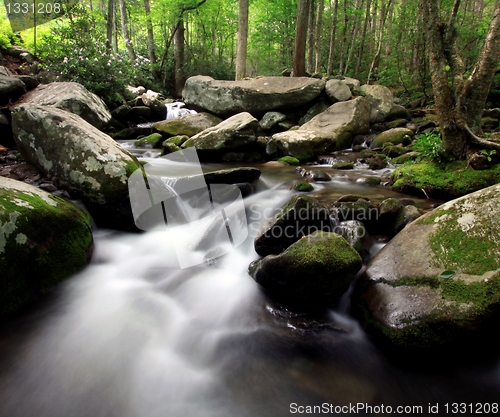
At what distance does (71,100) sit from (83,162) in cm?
500

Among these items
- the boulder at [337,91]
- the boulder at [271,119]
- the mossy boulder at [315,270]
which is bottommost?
the mossy boulder at [315,270]

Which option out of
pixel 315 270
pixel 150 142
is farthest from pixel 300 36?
pixel 315 270

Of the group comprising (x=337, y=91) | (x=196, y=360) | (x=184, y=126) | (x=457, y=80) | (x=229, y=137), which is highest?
Answer: (x=337, y=91)

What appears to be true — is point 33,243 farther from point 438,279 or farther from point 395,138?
point 395,138

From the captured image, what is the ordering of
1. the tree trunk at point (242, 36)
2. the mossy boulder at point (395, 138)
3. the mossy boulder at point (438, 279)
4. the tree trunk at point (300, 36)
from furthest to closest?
the tree trunk at point (242, 36), the tree trunk at point (300, 36), the mossy boulder at point (395, 138), the mossy boulder at point (438, 279)

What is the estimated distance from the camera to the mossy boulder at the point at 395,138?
30.6ft

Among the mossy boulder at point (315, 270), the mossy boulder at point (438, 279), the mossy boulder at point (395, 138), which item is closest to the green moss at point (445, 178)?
the mossy boulder at point (438, 279)

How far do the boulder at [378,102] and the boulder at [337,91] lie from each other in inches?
50.6

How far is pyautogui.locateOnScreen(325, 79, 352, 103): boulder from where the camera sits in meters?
12.1

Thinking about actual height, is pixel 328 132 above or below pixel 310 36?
below

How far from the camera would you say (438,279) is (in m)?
2.56

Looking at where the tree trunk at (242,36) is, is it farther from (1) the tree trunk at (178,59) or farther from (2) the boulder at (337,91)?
(1) the tree trunk at (178,59)

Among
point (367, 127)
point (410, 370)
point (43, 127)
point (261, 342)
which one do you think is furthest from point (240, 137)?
point (410, 370)

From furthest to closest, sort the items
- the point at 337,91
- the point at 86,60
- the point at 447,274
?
the point at 337,91
the point at 86,60
the point at 447,274
